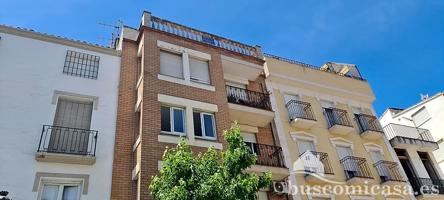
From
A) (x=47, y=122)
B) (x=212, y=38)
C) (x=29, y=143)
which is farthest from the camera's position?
(x=212, y=38)

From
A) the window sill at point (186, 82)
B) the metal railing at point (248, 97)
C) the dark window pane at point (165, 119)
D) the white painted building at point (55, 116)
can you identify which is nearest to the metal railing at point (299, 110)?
the metal railing at point (248, 97)

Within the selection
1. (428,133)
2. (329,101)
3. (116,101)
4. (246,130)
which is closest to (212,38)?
(246,130)

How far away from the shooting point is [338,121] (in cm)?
1825

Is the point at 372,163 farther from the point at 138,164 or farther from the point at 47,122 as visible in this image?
the point at 47,122

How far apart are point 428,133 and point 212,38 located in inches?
678

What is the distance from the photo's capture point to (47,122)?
1140 cm

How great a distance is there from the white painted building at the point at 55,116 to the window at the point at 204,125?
3.09m

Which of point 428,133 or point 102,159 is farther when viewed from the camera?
point 428,133

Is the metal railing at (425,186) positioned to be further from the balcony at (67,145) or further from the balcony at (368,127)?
the balcony at (67,145)

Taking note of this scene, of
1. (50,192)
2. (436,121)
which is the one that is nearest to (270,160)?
(50,192)

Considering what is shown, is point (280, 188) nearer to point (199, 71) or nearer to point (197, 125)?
point (197, 125)

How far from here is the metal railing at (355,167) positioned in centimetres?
1650

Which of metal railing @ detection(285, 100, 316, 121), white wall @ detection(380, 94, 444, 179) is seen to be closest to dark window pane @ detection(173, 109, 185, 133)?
metal railing @ detection(285, 100, 316, 121)

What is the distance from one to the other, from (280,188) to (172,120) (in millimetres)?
5476
